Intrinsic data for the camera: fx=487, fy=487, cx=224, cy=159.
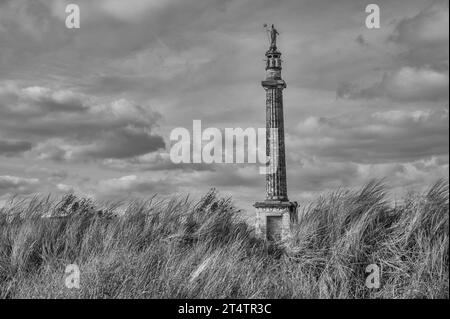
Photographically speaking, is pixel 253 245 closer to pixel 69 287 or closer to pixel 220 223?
pixel 220 223

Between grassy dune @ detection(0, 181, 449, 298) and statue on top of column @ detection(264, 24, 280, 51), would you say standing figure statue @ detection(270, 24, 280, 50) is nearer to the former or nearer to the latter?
statue on top of column @ detection(264, 24, 280, 51)

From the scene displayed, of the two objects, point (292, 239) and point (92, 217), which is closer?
point (292, 239)

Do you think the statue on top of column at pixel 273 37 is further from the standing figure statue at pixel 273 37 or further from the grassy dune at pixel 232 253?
the grassy dune at pixel 232 253

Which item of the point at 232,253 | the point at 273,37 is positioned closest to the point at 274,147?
the point at 273,37

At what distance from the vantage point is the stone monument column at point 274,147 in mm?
26164

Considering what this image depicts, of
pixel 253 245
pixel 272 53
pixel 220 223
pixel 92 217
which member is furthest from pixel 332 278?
pixel 272 53

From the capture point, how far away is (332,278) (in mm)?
5824

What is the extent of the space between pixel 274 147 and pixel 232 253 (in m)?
21.6

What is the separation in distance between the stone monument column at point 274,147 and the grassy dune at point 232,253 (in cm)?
1872

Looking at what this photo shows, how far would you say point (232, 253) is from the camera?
6.27m

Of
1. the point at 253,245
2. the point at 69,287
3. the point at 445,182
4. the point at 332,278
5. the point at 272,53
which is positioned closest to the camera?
the point at 69,287

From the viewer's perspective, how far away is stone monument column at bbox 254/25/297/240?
26.2m

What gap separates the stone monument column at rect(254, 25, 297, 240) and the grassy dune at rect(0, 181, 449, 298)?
18724 mm
